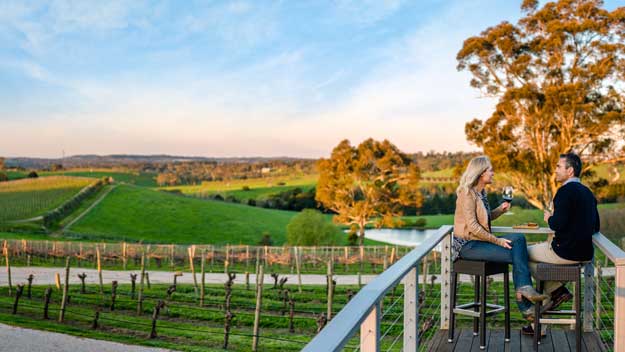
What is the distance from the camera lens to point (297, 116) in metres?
37.1

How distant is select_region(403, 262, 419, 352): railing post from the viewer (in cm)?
306

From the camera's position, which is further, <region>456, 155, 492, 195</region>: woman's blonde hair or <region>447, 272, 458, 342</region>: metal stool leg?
<region>447, 272, 458, 342</region>: metal stool leg

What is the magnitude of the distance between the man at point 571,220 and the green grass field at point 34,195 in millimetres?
47100

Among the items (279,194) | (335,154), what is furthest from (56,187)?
(335,154)

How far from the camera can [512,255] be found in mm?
3980

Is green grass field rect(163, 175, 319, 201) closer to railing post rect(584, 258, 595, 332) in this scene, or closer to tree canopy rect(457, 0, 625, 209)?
tree canopy rect(457, 0, 625, 209)

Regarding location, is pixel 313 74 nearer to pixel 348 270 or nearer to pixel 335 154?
pixel 335 154

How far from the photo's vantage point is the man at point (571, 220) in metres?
3.72

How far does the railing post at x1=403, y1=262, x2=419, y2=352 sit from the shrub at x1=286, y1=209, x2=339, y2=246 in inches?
1248

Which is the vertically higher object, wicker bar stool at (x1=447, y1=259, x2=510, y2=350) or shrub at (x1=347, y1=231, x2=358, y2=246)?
wicker bar stool at (x1=447, y1=259, x2=510, y2=350)

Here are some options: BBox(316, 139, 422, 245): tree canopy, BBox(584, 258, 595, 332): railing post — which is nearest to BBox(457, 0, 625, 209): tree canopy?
BBox(316, 139, 422, 245): tree canopy

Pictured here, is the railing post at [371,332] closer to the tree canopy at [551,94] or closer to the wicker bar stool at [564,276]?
the wicker bar stool at [564,276]

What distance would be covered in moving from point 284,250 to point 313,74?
10.1 metres

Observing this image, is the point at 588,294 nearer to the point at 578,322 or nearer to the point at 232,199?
the point at 578,322
